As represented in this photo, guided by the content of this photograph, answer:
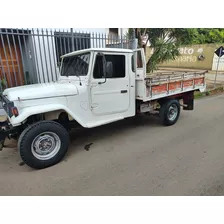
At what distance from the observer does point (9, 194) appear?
2578mm

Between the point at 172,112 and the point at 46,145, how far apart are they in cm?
356

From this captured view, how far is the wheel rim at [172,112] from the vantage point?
5099 millimetres

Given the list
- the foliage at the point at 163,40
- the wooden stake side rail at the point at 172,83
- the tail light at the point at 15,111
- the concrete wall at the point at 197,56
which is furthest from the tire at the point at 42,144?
the concrete wall at the point at 197,56

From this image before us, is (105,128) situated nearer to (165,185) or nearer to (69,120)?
(69,120)

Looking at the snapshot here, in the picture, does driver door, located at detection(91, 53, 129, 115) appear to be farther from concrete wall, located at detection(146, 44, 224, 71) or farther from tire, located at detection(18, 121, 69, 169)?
concrete wall, located at detection(146, 44, 224, 71)

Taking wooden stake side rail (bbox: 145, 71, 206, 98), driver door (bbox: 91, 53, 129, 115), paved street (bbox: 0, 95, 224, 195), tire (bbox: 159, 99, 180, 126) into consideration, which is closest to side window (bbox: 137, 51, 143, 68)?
wooden stake side rail (bbox: 145, 71, 206, 98)

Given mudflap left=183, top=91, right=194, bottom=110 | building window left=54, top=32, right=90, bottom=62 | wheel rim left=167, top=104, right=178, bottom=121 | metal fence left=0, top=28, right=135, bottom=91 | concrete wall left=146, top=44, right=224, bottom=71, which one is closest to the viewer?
wheel rim left=167, top=104, right=178, bottom=121

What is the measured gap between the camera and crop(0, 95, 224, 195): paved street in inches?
104

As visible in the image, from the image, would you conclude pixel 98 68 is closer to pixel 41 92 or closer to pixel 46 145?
pixel 41 92

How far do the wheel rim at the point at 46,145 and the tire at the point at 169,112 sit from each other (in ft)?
9.53

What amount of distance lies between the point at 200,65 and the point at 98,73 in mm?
18589

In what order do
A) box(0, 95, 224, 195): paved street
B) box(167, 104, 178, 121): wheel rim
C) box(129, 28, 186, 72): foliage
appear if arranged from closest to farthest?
box(0, 95, 224, 195): paved street < box(167, 104, 178, 121): wheel rim < box(129, 28, 186, 72): foliage

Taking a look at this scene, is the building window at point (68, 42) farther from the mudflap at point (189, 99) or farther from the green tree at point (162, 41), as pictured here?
the mudflap at point (189, 99)

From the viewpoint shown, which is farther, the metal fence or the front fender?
the metal fence
